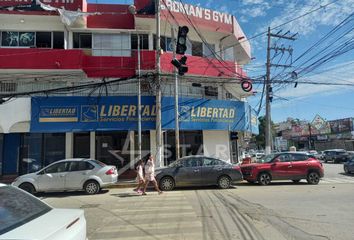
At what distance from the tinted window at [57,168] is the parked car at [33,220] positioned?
11.7 m

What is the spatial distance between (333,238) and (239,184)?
11.9 metres

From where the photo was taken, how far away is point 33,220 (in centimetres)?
388

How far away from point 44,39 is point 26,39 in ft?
3.49

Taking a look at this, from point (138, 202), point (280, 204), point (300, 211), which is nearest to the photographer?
point (300, 211)

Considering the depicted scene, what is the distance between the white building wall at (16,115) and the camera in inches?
787

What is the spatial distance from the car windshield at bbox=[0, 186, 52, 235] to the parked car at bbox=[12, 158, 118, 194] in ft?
37.2

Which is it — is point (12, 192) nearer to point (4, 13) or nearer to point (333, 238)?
point (333, 238)

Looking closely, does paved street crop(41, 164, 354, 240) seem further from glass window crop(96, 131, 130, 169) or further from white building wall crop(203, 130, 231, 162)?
white building wall crop(203, 130, 231, 162)

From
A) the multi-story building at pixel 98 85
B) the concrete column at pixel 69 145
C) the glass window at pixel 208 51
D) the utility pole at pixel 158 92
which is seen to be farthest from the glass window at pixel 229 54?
the concrete column at pixel 69 145

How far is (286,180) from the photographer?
19578 mm

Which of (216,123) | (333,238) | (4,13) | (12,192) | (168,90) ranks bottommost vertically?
(333,238)

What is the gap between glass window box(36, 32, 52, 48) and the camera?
2239 cm

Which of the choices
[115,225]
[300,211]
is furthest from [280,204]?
[115,225]

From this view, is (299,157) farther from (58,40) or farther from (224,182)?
(58,40)
